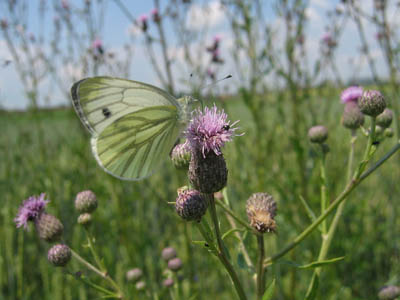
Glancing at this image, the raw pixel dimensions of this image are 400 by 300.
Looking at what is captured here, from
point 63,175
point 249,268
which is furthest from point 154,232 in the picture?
point 249,268

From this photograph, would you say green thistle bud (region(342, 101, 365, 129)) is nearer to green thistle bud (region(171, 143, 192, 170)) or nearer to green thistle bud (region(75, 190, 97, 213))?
green thistle bud (region(171, 143, 192, 170))

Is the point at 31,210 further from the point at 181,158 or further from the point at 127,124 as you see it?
the point at 181,158

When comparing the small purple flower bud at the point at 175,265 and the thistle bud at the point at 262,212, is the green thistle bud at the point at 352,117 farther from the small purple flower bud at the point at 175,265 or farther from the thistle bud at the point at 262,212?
the small purple flower bud at the point at 175,265

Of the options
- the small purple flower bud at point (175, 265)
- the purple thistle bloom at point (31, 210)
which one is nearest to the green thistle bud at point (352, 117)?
the small purple flower bud at point (175, 265)

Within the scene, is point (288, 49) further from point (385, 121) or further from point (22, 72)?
point (22, 72)

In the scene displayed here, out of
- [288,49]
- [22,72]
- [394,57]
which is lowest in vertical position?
[394,57]

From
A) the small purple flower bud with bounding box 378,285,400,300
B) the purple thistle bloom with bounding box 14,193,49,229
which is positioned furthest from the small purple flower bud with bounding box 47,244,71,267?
the small purple flower bud with bounding box 378,285,400,300
